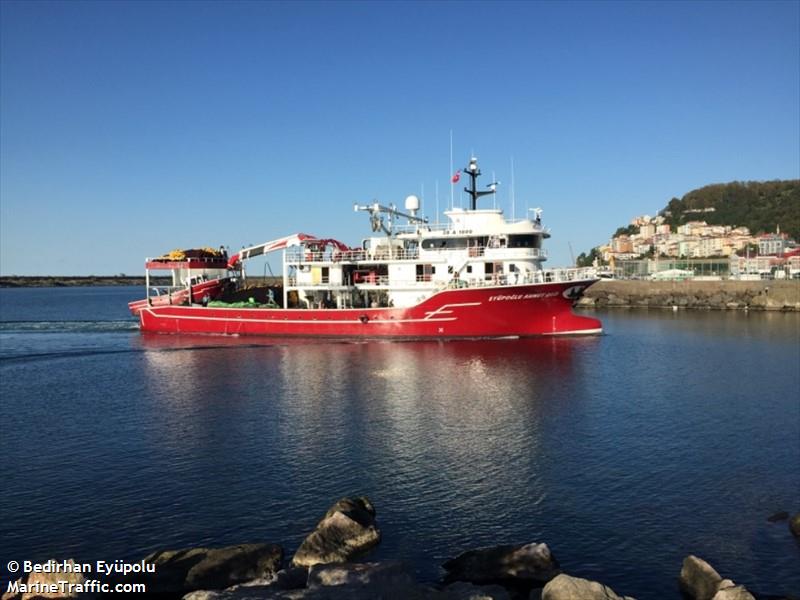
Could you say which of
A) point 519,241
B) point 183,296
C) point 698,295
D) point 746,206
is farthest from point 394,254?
point 746,206

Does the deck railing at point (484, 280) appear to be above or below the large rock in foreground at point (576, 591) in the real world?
above

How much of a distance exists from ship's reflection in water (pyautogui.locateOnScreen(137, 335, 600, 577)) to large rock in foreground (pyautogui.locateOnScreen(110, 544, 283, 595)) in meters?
1.33

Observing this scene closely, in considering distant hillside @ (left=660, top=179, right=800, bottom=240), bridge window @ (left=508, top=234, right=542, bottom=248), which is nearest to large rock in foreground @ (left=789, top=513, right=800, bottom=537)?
bridge window @ (left=508, top=234, right=542, bottom=248)

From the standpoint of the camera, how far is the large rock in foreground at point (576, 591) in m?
9.43

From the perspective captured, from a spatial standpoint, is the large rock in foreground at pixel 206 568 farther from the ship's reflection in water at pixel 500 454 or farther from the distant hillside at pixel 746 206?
the distant hillside at pixel 746 206

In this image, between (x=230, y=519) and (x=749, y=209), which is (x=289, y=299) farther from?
(x=749, y=209)

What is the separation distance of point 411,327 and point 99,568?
29344mm

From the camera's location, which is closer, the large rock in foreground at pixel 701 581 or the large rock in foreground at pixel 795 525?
the large rock in foreground at pixel 701 581

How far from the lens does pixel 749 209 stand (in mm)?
162375

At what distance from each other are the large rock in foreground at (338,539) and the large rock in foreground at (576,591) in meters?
3.83

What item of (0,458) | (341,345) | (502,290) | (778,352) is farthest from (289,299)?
(778,352)

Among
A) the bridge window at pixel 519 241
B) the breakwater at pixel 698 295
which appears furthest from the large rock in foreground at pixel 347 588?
the breakwater at pixel 698 295

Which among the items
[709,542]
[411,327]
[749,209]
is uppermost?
[749,209]

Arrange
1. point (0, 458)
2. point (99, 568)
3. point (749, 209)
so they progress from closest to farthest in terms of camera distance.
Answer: point (99, 568) < point (0, 458) < point (749, 209)
